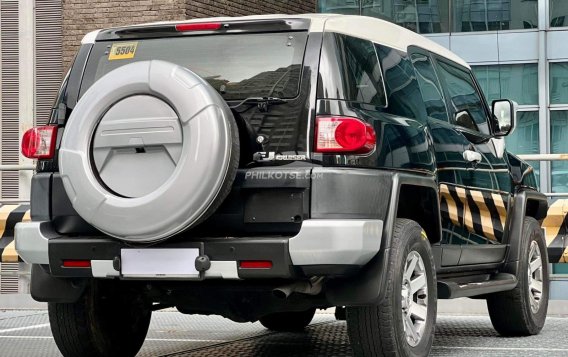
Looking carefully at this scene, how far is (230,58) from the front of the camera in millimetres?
6242

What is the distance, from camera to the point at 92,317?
22.4ft

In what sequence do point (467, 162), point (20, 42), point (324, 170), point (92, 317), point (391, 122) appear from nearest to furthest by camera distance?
point (324, 170) → point (391, 122) → point (92, 317) → point (467, 162) → point (20, 42)

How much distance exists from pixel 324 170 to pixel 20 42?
39.0 ft

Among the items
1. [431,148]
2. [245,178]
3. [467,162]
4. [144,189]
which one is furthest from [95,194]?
[467,162]

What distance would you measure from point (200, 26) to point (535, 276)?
368 cm

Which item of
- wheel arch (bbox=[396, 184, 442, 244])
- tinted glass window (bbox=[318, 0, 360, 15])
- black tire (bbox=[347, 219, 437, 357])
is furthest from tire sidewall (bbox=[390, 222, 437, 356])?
tinted glass window (bbox=[318, 0, 360, 15])

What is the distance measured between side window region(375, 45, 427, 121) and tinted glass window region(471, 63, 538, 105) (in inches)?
633

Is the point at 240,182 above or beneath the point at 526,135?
beneath

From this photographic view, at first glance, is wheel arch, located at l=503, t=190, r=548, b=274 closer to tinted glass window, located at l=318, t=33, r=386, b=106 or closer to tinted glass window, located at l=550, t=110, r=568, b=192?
tinted glass window, located at l=318, t=33, r=386, b=106

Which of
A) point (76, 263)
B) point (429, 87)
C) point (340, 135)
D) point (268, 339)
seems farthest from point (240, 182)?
point (268, 339)

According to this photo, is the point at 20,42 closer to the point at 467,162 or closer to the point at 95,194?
the point at 467,162

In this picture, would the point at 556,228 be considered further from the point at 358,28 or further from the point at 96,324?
the point at 96,324

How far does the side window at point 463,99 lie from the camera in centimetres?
789

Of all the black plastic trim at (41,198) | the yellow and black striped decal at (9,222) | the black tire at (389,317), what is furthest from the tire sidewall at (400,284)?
the yellow and black striped decal at (9,222)
